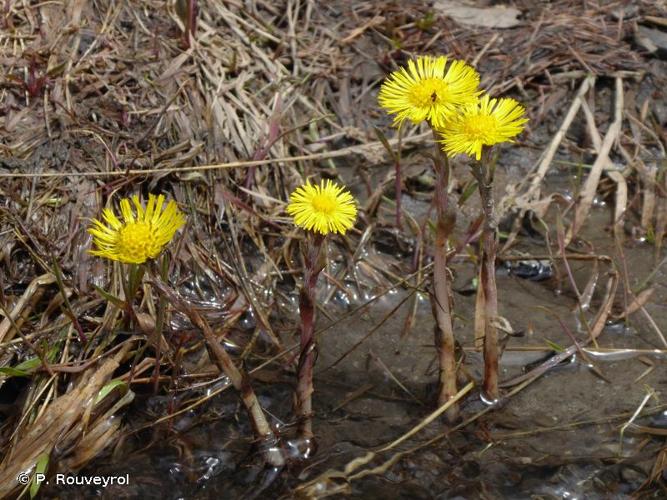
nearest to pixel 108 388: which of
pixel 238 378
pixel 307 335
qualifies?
pixel 238 378

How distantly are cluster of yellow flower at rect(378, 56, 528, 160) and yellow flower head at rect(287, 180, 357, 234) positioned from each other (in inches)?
10.1

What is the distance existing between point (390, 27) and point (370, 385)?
1828 millimetres

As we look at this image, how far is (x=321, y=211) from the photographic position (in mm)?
1997

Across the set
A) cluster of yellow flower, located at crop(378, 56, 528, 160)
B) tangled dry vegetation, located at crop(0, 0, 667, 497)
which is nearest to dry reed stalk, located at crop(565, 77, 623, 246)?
tangled dry vegetation, located at crop(0, 0, 667, 497)

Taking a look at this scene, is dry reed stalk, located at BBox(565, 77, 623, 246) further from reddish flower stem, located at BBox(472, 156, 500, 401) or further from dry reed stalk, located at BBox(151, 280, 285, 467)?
dry reed stalk, located at BBox(151, 280, 285, 467)

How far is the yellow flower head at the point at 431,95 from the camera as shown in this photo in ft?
6.54

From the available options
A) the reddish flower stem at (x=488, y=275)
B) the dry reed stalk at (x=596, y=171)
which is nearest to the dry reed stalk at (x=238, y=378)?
the reddish flower stem at (x=488, y=275)

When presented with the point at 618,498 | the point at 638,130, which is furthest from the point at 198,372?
the point at 638,130

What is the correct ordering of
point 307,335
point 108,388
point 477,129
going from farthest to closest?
point 108,388
point 307,335
point 477,129

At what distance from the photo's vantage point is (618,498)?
6.98 ft

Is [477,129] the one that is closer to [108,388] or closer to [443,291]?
[443,291]

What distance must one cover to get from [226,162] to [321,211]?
3.87ft

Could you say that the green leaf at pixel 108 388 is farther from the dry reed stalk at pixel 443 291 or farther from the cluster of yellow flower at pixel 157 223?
the dry reed stalk at pixel 443 291

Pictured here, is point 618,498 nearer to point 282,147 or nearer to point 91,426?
point 91,426
